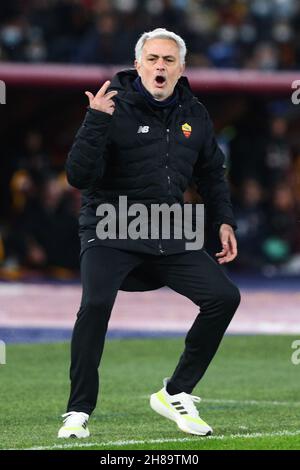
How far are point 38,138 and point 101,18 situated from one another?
234cm

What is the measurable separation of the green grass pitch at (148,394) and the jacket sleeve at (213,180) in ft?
3.97

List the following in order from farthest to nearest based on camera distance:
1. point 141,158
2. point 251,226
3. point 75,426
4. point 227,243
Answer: point 251,226 < point 227,243 < point 141,158 < point 75,426

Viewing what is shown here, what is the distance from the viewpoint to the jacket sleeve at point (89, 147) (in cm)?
698

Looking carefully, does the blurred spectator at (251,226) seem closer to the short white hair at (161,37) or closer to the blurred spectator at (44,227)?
the blurred spectator at (44,227)

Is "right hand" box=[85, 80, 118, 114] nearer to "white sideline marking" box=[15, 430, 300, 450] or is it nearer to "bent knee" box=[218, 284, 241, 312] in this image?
"bent knee" box=[218, 284, 241, 312]

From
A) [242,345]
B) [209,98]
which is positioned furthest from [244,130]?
[242,345]

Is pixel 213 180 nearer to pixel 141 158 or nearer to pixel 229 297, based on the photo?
pixel 141 158

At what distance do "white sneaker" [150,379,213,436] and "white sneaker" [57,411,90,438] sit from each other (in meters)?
0.61

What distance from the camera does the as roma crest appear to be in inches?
295

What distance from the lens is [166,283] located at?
296 inches

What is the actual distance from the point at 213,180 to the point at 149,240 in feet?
1.97

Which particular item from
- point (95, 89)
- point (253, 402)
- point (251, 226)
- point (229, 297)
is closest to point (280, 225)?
point (251, 226)

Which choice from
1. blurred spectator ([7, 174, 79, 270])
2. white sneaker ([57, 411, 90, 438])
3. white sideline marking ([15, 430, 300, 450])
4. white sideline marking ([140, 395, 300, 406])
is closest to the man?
white sneaker ([57, 411, 90, 438])
